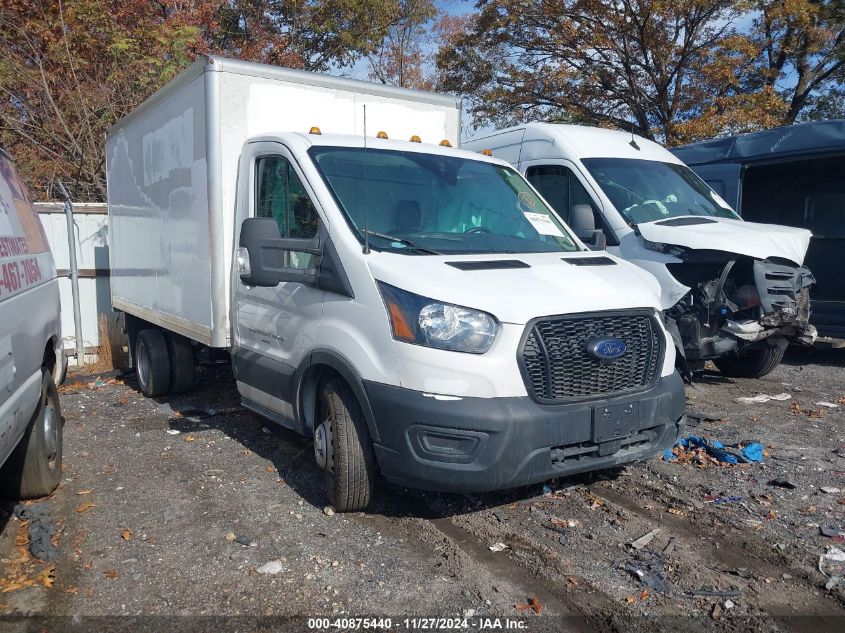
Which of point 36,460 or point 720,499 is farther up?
point 36,460

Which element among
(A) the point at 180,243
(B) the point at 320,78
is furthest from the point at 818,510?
(A) the point at 180,243

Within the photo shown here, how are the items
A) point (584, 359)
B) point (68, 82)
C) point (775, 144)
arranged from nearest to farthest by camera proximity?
point (584, 359), point (775, 144), point (68, 82)

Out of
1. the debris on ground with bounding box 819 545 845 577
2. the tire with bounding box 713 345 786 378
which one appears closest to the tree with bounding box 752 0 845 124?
the tire with bounding box 713 345 786 378

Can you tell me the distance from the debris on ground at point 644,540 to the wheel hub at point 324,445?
184 cm

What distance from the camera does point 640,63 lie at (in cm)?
1823

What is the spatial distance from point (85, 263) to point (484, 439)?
8.89 m

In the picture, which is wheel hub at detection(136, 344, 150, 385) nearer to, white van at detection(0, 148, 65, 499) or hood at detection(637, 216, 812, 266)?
white van at detection(0, 148, 65, 499)

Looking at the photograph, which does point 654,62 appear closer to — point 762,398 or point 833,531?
point 762,398

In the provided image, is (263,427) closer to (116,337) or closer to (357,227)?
(357,227)

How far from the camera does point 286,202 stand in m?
5.16

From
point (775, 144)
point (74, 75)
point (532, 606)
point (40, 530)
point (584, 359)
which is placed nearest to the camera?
point (532, 606)

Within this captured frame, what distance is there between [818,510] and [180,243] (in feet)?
17.4

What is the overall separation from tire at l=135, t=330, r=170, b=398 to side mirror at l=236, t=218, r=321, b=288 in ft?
11.9

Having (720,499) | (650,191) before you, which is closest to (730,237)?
(650,191)
